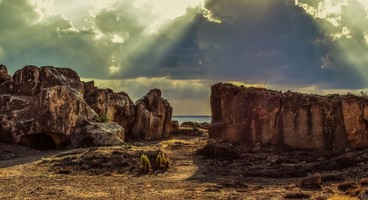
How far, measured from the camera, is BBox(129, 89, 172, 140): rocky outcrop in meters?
67.6

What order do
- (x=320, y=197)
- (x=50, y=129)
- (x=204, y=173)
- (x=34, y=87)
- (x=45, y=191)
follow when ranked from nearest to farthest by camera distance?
1. (x=320, y=197)
2. (x=45, y=191)
3. (x=204, y=173)
4. (x=50, y=129)
5. (x=34, y=87)

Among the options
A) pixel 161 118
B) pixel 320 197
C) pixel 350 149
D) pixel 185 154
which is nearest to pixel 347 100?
pixel 350 149

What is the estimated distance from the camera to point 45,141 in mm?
48531

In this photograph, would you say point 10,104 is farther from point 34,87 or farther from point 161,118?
point 161,118

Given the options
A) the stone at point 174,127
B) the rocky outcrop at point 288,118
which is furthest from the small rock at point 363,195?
the stone at point 174,127

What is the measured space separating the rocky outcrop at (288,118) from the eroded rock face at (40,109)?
40.3ft

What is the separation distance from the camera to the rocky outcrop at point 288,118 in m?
41.2

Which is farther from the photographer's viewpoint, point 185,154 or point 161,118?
point 161,118

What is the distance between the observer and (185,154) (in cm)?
4462

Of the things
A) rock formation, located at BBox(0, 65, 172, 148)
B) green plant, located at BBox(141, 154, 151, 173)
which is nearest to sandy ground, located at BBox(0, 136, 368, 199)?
green plant, located at BBox(141, 154, 151, 173)

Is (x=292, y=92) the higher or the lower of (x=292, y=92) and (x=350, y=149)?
the higher

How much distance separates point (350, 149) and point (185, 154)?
15352 mm

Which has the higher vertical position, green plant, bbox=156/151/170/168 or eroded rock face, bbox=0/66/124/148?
eroded rock face, bbox=0/66/124/148

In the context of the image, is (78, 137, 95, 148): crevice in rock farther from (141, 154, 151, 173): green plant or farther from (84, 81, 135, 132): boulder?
(141, 154, 151, 173): green plant
